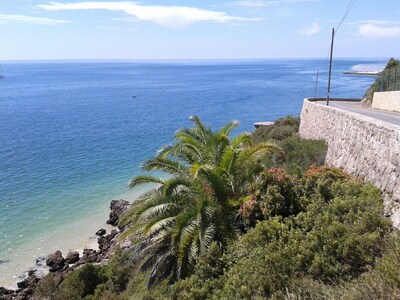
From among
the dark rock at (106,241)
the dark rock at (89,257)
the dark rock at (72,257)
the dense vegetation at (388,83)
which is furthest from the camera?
the dense vegetation at (388,83)

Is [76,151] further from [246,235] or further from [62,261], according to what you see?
[246,235]

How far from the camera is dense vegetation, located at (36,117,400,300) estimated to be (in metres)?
7.76

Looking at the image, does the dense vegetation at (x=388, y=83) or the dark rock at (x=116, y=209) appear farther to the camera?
the dense vegetation at (x=388, y=83)

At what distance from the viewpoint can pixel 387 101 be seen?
25531 mm

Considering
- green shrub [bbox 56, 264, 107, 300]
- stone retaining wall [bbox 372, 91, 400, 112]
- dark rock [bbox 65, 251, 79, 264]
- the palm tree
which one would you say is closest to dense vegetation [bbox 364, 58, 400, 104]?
stone retaining wall [bbox 372, 91, 400, 112]

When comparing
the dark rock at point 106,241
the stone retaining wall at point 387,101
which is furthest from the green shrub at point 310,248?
the stone retaining wall at point 387,101

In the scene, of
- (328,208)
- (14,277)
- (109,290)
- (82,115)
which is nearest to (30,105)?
(82,115)

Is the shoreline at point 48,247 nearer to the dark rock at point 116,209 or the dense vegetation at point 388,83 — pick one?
the dark rock at point 116,209

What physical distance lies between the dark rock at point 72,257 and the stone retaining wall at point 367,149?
1255 cm

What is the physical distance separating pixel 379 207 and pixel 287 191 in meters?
2.38

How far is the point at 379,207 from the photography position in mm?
9062

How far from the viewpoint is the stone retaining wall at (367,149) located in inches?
370

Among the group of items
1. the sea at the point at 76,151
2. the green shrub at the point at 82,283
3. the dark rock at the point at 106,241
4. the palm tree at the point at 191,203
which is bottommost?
the sea at the point at 76,151

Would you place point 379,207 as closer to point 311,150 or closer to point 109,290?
point 311,150
